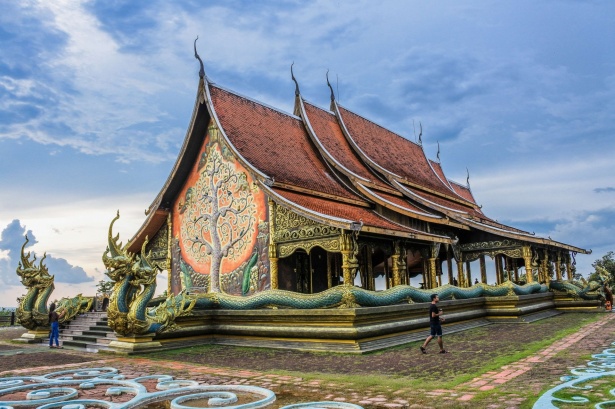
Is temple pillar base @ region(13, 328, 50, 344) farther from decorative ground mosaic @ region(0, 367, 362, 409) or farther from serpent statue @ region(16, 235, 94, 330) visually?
decorative ground mosaic @ region(0, 367, 362, 409)

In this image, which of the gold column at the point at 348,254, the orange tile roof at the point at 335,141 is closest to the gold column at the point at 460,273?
the orange tile roof at the point at 335,141

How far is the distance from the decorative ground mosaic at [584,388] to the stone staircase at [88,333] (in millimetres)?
8092

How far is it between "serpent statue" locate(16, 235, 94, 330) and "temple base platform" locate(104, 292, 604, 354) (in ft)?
14.8

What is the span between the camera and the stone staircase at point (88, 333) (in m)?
10.9

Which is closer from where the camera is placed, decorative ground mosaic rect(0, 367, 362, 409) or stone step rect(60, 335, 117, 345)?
decorative ground mosaic rect(0, 367, 362, 409)

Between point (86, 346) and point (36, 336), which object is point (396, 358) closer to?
point (86, 346)

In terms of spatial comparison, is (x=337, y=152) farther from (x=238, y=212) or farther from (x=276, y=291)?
(x=276, y=291)

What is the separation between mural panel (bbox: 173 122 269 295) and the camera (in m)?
12.3

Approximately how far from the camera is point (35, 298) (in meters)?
13.4

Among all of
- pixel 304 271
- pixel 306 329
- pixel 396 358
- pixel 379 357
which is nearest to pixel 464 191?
pixel 304 271

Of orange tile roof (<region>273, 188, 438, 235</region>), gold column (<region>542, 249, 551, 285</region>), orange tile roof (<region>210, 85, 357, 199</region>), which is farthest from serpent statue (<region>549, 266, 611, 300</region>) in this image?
orange tile roof (<region>210, 85, 357, 199</region>)

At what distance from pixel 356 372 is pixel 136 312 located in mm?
4834

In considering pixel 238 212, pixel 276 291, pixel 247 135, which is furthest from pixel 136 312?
pixel 247 135

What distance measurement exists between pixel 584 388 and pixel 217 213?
387 inches
